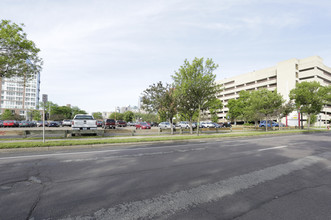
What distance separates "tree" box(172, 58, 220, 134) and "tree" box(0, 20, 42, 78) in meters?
14.0

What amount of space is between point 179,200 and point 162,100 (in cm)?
1969

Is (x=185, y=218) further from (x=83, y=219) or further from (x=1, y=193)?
(x=1, y=193)

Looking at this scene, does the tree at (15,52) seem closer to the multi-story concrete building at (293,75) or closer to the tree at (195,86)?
the tree at (195,86)

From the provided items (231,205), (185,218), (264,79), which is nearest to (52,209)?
(185,218)

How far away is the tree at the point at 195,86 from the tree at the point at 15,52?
1397cm

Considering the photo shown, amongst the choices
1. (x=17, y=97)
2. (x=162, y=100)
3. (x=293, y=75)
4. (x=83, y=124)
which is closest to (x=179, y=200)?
(x=83, y=124)

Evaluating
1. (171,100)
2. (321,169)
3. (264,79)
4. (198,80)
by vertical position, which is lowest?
(321,169)

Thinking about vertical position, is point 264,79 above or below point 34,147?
above

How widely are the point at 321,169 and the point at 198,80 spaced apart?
15409 mm

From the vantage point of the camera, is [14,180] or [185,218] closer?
[185,218]

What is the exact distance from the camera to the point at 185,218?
2562mm

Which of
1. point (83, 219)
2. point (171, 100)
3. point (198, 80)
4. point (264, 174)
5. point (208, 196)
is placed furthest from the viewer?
point (171, 100)

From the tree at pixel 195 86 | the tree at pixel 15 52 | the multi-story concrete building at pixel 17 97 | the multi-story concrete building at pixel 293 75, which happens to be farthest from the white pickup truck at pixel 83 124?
the multi-story concrete building at pixel 17 97

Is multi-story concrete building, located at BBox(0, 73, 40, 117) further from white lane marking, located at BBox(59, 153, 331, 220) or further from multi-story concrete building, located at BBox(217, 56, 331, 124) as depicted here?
white lane marking, located at BBox(59, 153, 331, 220)
